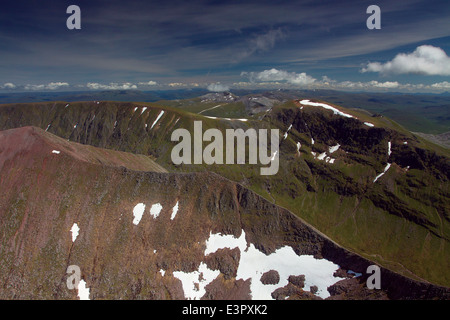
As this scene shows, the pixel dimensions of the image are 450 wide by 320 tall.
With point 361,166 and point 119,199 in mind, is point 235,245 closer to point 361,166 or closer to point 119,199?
point 119,199

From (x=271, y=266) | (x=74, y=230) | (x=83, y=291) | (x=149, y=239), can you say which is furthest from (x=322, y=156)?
(x=83, y=291)

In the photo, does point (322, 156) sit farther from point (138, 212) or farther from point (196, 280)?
point (138, 212)

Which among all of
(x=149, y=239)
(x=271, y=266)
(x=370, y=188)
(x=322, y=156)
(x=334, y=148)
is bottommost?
(x=271, y=266)

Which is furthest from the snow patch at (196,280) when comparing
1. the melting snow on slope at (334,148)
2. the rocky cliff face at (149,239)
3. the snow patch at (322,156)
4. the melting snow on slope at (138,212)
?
the melting snow on slope at (334,148)

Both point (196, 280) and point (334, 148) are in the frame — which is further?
point (334, 148)

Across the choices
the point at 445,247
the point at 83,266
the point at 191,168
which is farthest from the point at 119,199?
the point at 445,247

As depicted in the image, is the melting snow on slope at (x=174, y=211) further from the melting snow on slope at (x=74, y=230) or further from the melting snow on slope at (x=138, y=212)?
the melting snow on slope at (x=74, y=230)

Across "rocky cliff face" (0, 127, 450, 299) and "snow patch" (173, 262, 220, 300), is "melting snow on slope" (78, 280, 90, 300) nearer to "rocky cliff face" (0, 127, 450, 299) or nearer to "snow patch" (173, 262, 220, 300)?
"rocky cliff face" (0, 127, 450, 299)
